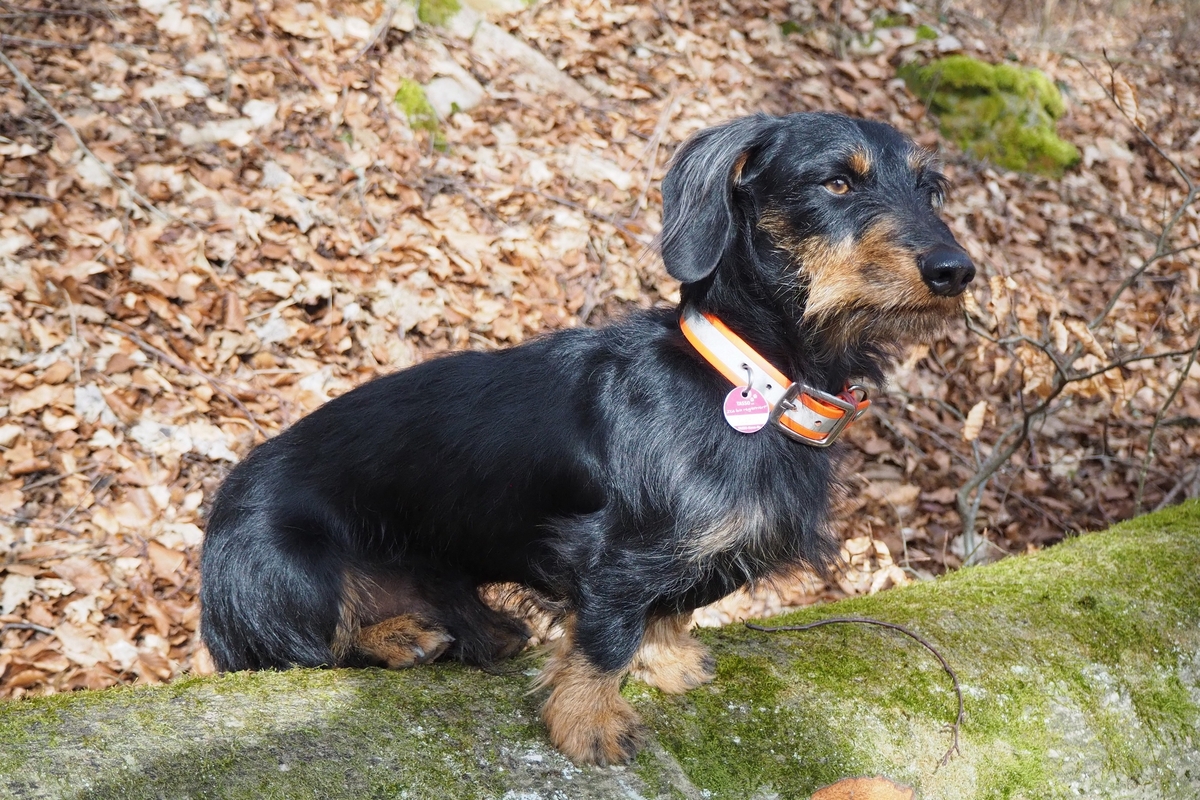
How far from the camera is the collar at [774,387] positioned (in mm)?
2588

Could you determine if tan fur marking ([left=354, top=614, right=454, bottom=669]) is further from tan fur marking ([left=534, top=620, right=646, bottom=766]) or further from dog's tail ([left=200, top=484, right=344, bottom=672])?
tan fur marking ([left=534, top=620, right=646, bottom=766])

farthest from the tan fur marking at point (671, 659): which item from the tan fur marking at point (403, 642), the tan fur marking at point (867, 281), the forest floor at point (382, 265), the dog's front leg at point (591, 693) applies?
the tan fur marking at point (867, 281)

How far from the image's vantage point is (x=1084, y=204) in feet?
27.8

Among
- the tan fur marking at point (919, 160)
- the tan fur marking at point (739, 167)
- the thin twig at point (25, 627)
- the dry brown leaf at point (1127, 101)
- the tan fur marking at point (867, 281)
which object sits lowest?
the thin twig at point (25, 627)

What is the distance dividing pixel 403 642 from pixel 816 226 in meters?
1.75

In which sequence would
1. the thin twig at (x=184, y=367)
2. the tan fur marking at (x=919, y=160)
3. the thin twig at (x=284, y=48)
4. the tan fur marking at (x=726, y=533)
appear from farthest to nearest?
the thin twig at (x=284, y=48) → the thin twig at (x=184, y=367) → the tan fur marking at (x=919, y=160) → the tan fur marking at (x=726, y=533)

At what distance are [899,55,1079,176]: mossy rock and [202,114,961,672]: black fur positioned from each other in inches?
254

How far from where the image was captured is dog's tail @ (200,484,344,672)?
9.67 ft

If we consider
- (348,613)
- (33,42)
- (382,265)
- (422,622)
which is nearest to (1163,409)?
(422,622)

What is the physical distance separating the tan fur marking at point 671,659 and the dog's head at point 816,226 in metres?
0.99

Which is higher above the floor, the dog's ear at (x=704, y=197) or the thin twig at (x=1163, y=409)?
the dog's ear at (x=704, y=197)

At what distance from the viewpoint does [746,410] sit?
Result: 2582 mm

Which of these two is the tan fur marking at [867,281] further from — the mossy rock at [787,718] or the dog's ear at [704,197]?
the mossy rock at [787,718]

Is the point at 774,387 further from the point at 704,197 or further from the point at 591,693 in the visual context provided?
the point at 591,693
